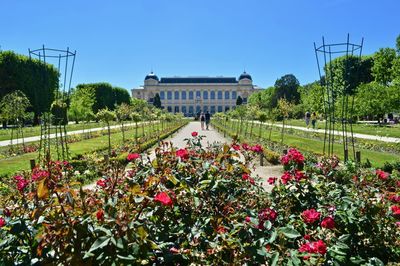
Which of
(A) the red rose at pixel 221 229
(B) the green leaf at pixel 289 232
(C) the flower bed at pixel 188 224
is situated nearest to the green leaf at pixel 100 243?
(C) the flower bed at pixel 188 224

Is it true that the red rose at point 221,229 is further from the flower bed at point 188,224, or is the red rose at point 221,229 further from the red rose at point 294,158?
the red rose at point 294,158

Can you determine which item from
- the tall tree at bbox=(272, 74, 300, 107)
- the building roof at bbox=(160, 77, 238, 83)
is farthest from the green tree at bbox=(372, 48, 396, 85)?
the building roof at bbox=(160, 77, 238, 83)

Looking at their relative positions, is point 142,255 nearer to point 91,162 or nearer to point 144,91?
point 91,162

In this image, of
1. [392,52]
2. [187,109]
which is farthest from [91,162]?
[187,109]

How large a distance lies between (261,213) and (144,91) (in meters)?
113

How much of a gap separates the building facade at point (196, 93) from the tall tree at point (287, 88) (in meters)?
49.2

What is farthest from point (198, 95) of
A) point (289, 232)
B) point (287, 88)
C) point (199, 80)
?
point (289, 232)

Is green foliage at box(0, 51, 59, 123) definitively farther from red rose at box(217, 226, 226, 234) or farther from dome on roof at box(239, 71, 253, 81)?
dome on roof at box(239, 71, 253, 81)

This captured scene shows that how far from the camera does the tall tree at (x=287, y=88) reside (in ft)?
208

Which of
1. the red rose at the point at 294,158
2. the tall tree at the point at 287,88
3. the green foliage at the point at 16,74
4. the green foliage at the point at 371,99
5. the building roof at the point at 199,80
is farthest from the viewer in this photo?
the building roof at the point at 199,80

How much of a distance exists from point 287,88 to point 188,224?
2474 inches

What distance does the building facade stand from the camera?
114375mm

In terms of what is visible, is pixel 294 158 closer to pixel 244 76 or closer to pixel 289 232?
pixel 289 232

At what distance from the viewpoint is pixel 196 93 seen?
381 feet
